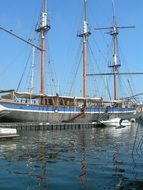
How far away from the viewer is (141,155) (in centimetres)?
2994

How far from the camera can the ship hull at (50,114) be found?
67.9m

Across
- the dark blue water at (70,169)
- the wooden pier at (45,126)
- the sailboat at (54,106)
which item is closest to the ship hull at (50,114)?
the sailboat at (54,106)

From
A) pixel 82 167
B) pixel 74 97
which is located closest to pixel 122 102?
pixel 74 97

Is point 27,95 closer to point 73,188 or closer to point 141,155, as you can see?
point 141,155

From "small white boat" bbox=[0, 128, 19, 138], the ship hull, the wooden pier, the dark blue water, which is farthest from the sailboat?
the dark blue water

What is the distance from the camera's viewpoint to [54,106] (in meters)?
74.3

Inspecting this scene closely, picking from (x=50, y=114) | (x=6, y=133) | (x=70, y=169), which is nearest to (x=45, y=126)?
(x=50, y=114)

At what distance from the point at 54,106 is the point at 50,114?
1.67 m

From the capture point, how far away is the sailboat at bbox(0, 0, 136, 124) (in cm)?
6878

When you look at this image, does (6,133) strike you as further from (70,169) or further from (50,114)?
(50,114)

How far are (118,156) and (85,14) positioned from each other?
216 feet

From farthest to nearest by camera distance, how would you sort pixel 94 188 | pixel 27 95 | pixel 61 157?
pixel 27 95 < pixel 61 157 < pixel 94 188

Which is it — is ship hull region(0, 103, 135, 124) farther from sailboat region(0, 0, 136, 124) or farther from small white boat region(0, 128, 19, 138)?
small white boat region(0, 128, 19, 138)

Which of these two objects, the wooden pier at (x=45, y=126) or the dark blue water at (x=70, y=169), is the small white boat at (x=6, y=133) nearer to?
the dark blue water at (x=70, y=169)
